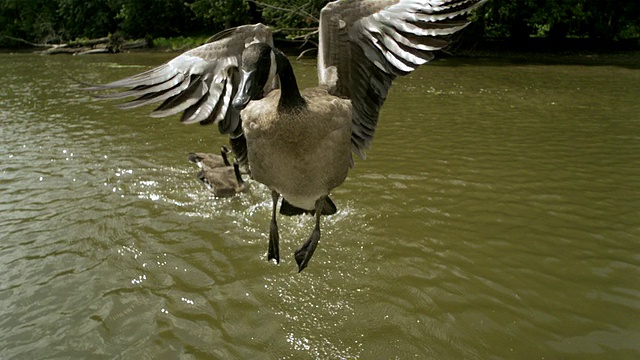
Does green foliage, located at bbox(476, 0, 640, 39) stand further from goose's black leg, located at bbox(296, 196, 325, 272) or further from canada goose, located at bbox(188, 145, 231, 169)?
goose's black leg, located at bbox(296, 196, 325, 272)

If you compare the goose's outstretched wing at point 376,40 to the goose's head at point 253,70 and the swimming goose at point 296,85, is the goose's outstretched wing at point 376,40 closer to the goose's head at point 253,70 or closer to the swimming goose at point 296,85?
the swimming goose at point 296,85

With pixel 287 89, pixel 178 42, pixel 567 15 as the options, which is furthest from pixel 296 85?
pixel 178 42

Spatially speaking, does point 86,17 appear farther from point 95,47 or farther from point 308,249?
point 308,249

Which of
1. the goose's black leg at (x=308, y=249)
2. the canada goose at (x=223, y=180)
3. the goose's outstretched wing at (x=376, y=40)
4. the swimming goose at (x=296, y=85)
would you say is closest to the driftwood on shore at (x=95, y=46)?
the canada goose at (x=223, y=180)

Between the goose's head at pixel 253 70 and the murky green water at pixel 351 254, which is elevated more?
the goose's head at pixel 253 70

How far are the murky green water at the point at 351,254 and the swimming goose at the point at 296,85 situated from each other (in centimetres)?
99

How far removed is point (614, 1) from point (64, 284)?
30.2 m

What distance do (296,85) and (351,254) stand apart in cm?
261

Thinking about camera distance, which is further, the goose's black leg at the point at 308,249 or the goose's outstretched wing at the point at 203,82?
the goose's black leg at the point at 308,249

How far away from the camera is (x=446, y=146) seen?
8.84 metres

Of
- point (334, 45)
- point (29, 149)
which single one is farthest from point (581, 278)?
point (29, 149)

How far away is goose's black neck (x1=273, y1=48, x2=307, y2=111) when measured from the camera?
3162 millimetres

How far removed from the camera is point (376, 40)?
372cm

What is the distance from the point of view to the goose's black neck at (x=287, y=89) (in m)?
3.16
